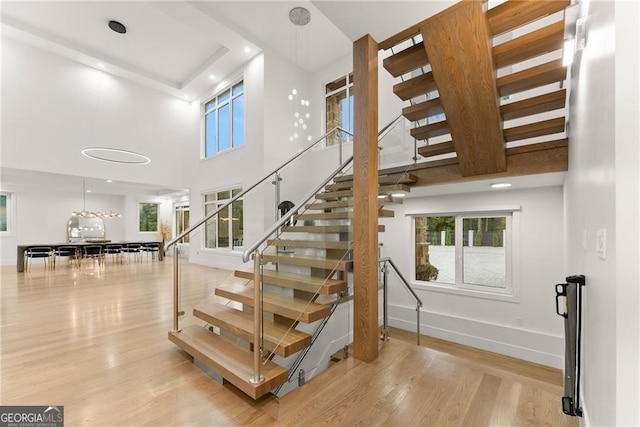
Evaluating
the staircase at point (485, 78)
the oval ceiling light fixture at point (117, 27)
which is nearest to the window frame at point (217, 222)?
the staircase at point (485, 78)

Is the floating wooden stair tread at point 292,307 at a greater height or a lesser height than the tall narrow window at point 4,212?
lesser

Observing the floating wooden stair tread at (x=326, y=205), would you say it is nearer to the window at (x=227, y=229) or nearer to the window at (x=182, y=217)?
the window at (x=227, y=229)

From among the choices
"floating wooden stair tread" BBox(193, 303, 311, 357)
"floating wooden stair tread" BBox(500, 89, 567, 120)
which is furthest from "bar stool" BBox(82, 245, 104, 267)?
"floating wooden stair tread" BBox(500, 89, 567, 120)

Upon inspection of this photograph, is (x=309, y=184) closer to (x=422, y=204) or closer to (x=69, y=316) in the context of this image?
(x=422, y=204)

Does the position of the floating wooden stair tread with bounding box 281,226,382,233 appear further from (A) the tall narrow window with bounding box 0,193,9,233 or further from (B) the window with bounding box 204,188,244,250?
(A) the tall narrow window with bounding box 0,193,9,233

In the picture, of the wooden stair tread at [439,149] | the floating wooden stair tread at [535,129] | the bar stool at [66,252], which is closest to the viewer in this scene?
the floating wooden stair tread at [535,129]

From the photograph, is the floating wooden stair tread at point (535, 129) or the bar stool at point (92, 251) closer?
the floating wooden stair tread at point (535, 129)

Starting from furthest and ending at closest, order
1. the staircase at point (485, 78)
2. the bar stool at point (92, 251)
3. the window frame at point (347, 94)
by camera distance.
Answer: the bar stool at point (92, 251)
the window frame at point (347, 94)
the staircase at point (485, 78)

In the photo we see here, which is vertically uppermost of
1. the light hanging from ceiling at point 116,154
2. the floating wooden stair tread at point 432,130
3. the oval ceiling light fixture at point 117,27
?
the oval ceiling light fixture at point 117,27

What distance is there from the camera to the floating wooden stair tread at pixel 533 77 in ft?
7.79

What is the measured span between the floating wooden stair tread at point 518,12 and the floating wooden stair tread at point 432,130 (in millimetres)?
974

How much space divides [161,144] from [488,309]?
10.1m

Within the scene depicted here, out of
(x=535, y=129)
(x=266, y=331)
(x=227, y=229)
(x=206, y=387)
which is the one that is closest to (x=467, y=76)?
(x=535, y=129)

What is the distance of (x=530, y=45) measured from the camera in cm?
233
